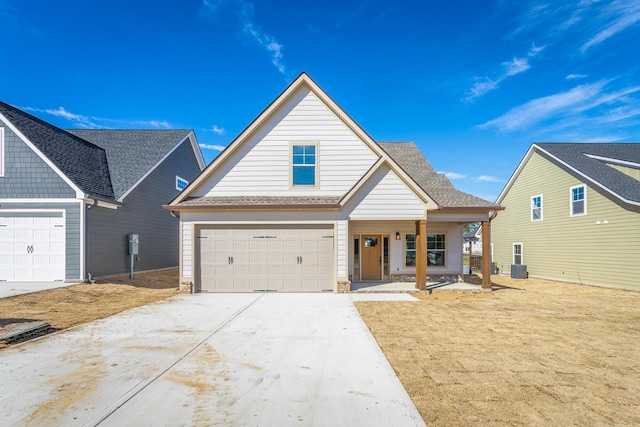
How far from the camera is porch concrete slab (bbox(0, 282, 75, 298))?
1053 centimetres

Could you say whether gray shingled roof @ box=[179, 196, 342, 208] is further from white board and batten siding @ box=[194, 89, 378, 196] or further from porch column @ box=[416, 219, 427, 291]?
porch column @ box=[416, 219, 427, 291]

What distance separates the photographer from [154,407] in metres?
3.69

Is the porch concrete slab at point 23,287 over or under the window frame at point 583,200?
under

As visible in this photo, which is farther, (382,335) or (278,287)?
(278,287)

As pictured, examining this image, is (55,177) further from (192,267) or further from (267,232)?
(267,232)

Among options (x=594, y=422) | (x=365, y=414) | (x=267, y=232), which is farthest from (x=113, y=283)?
(x=594, y=422)

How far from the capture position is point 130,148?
18.1 meters

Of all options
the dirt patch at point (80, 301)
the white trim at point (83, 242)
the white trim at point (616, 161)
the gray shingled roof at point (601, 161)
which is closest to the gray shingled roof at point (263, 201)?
the dirt patch at point (80, 301)

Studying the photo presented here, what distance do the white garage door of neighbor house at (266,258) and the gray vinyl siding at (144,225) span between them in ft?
17.1

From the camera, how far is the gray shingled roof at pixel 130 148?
16.1 m

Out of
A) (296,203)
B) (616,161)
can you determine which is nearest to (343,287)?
(296,203)

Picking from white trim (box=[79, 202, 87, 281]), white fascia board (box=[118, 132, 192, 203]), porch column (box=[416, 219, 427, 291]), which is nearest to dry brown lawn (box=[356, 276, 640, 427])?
porch column (box=[416, 219, 427, 291])

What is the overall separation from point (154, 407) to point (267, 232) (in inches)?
320

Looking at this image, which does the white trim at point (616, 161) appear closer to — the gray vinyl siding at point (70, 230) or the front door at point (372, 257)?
the front door at point (372, 257)
